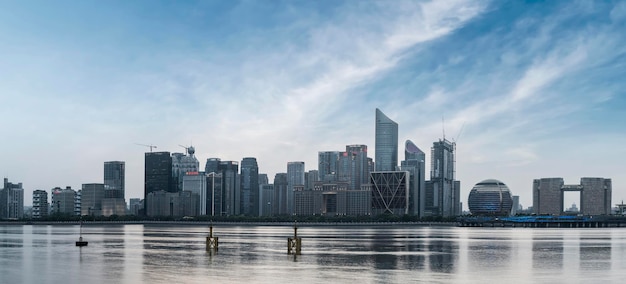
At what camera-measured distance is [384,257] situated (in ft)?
313

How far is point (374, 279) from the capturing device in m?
66.1

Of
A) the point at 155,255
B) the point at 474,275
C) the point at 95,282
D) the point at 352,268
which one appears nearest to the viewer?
the point at 95,282

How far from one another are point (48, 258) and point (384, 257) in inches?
1705

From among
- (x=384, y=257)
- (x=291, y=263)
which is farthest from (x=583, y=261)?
(x=291, y=263)

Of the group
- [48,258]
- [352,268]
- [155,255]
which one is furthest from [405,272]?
[48,258]

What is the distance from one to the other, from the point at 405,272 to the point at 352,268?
6372 millimetres

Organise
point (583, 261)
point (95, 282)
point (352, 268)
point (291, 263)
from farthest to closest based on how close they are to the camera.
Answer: point (583, 261)
point (291, 263)
point (352, 268)
point (95, 282)

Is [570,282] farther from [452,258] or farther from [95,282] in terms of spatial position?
[95,282]

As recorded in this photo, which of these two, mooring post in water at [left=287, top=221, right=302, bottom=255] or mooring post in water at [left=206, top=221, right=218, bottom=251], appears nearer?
mooring post in water at [left=287, top=221, right=302, bottom=255]

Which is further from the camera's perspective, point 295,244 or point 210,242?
point 210,242

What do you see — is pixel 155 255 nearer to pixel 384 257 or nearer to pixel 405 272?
pixel 384 257

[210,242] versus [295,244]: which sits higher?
[295,244]

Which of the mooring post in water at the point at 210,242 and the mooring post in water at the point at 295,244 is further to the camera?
the mooring post in water at the point at 210,242

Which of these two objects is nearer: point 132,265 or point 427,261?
point 132,265
